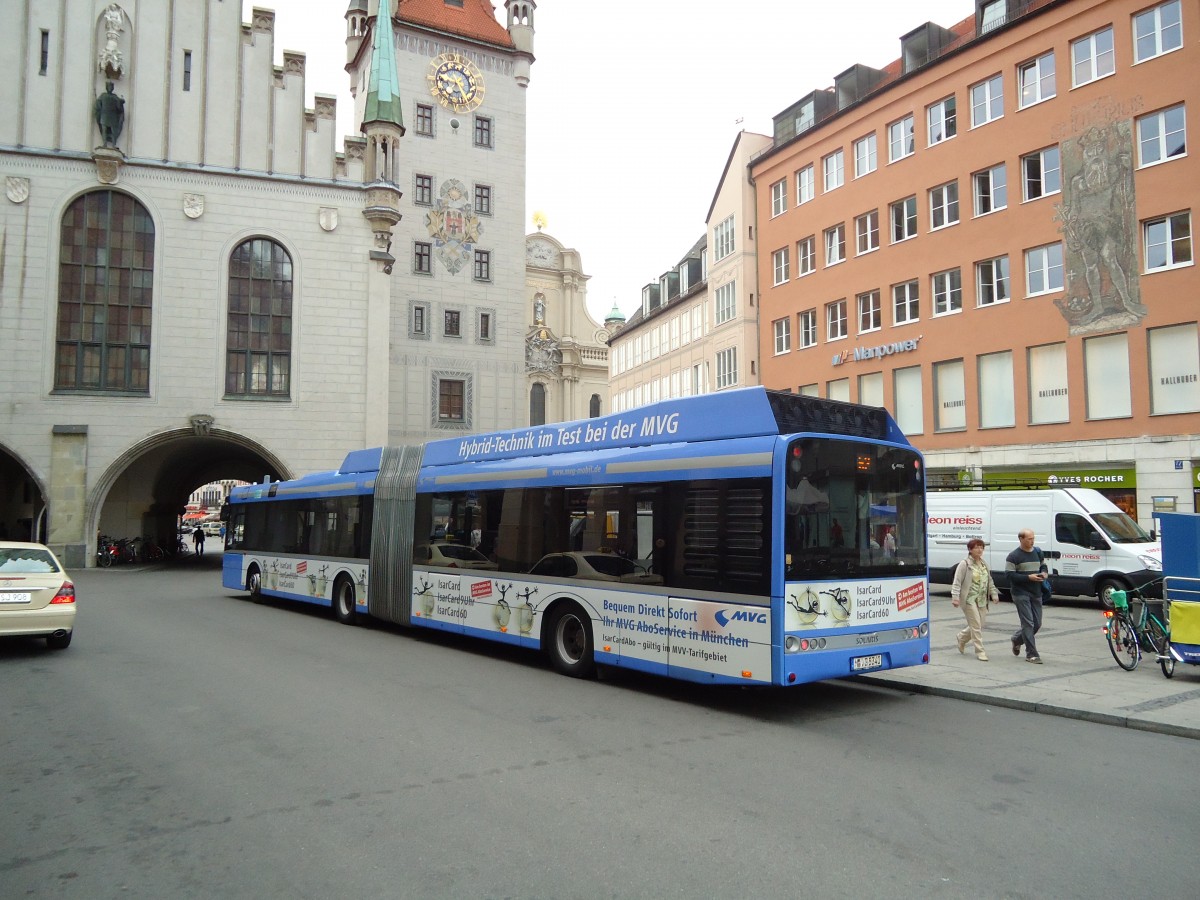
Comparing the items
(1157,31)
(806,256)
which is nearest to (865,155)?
(806,256)

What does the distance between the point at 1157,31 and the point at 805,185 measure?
49.4 ft

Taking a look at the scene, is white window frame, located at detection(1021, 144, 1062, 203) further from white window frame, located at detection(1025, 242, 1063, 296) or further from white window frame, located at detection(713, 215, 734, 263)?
white window frame, located at detection(713, 215, 734, 263)

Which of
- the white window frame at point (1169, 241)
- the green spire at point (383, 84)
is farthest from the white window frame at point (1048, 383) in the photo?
the green spire at point (383, 84)

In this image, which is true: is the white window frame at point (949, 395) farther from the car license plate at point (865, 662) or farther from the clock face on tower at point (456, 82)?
the clock face on tower at point (456, 82)

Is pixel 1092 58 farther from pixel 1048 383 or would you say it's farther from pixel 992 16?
pixel 1048 383

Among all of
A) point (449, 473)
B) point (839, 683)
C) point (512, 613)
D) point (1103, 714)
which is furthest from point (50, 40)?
point (1103, 714)

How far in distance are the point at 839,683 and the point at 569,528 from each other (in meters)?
3.66

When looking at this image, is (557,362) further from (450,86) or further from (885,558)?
(885,558)

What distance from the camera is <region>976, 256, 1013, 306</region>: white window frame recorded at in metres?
29.1

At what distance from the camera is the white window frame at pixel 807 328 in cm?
3781

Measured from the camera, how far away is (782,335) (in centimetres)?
3988

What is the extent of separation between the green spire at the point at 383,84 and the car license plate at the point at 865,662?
→ 3416cm

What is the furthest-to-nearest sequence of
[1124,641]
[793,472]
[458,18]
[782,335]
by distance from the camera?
[458,18] → [782,335] → [1124,641] → [793,472]

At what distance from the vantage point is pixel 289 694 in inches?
371
